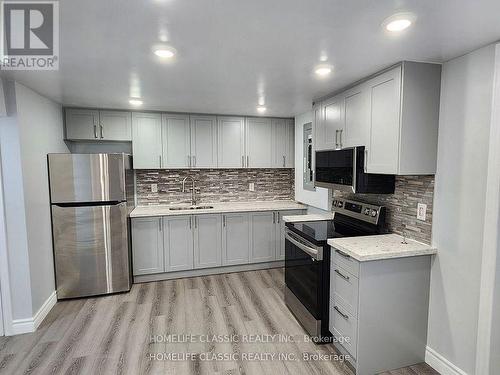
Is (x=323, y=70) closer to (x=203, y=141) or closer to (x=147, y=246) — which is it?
(x=203, y=141)

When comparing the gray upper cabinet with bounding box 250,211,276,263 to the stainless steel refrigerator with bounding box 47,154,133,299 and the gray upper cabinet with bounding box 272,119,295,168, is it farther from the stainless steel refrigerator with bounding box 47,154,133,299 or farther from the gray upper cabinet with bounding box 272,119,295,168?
the stainless steel refrigerator with bounding box 47,154,133,299

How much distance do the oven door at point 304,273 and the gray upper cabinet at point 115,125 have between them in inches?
98.1

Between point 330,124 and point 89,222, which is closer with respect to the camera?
point 330,124

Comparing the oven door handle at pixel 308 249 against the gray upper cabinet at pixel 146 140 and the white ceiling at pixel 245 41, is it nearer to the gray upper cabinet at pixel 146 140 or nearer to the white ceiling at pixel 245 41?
the white ceiling at pixel 245 41

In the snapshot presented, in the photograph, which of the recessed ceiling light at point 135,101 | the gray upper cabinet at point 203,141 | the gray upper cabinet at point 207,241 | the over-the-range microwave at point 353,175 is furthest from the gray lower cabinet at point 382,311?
the recessed ceiling light at point 135,101

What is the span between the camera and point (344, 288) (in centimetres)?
210

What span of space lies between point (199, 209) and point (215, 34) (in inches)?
100

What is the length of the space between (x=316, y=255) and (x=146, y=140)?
8.88 feet

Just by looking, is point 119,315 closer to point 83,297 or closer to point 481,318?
point 83,297

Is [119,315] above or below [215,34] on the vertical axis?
below

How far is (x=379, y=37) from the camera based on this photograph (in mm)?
1574

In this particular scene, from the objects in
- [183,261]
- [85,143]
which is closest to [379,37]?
[183,261]

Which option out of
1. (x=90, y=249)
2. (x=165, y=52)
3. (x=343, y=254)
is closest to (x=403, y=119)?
(x=343, y=254)

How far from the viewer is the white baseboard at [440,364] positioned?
191 cm
